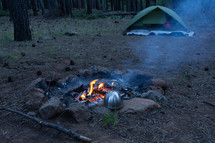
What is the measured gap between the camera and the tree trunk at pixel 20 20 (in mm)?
8148

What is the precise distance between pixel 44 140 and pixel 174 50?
5.84 meters

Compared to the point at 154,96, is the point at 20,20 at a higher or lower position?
higher

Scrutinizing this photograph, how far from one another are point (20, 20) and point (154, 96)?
7052 millimetres

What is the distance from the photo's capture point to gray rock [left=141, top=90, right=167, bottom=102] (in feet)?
10.9

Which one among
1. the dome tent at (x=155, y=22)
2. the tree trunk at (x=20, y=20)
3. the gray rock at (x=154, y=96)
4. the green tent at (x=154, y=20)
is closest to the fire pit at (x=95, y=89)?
the gray rock at (x=154, y=96)

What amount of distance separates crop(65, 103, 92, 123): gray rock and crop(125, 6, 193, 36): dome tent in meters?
7.88

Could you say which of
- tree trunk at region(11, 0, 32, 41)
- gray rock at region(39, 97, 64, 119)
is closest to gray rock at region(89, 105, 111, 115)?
gray rock at region(39, 97, 64, 119)

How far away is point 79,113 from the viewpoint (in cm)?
283

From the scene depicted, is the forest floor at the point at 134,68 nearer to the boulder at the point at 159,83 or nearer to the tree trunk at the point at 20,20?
the boulder at the point at 159,83

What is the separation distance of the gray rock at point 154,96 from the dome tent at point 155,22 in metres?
7.17

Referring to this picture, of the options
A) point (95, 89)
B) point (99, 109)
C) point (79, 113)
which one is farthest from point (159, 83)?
point (79, 113)

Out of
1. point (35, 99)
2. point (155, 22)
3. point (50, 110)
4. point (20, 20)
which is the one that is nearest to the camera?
point (50, 110)

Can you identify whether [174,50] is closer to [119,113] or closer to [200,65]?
[200,65]

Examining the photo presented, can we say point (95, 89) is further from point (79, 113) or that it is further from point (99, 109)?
point (79, 113)
